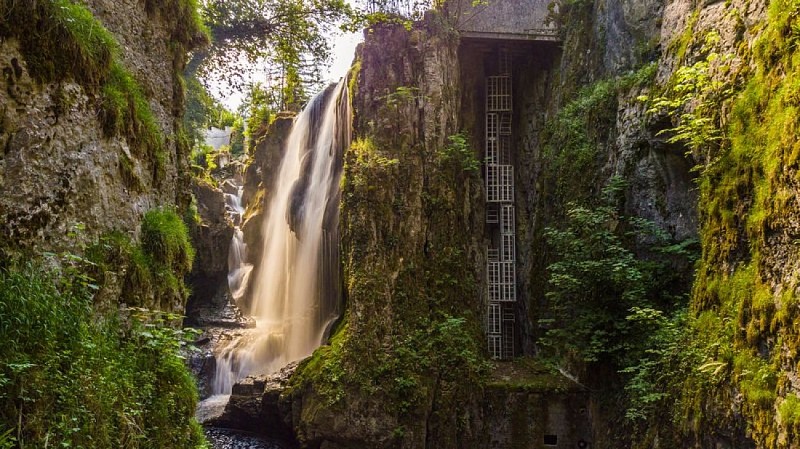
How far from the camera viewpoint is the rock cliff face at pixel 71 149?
167 inches

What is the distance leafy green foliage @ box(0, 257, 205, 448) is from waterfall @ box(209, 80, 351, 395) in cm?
999

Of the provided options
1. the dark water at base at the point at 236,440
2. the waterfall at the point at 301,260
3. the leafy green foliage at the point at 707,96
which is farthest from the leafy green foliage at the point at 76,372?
the waterfall at the point at 301,260

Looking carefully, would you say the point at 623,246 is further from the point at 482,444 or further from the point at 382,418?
the point at 382,418

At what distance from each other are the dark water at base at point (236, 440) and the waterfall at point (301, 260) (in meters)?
2.55

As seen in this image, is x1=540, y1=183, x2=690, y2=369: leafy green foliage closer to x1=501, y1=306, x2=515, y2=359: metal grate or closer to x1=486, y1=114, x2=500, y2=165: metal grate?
x1=501, y1=306, x2=515, y2=359: metal grate

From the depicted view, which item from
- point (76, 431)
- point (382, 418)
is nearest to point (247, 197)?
point (382, 418)

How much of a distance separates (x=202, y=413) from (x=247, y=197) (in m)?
12.7

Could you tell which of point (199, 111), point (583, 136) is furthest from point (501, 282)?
point (199, 111)

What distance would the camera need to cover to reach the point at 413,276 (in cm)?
1330

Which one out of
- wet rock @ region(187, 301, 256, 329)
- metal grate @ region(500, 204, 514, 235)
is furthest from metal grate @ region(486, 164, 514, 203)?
wet rock @ region(187, 301, 256, 329)

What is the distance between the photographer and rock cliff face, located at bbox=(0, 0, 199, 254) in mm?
4234

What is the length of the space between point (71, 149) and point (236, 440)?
984 centimetres

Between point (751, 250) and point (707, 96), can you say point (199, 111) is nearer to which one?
point (707, 96)

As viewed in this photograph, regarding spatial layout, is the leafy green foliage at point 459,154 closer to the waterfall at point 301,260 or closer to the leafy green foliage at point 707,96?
the waterfall at point 301,260
